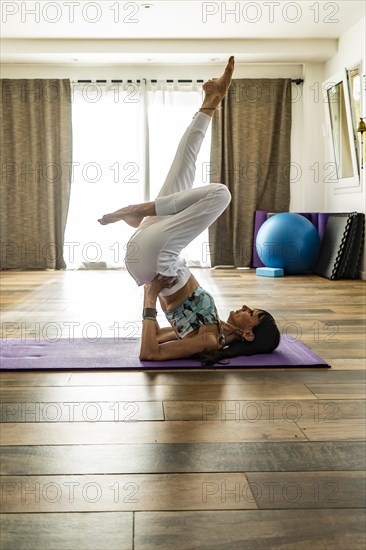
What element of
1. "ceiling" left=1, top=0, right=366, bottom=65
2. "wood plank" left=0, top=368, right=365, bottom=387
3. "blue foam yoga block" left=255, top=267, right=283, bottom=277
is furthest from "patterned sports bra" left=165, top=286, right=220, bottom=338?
"blue foam yoga block" left=255, top=267, right=283, bottom=277

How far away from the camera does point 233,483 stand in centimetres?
175

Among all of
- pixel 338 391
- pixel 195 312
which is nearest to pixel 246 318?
pixel 195 312

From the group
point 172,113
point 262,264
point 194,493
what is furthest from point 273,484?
point 172,113

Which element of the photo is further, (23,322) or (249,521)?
(23,322)

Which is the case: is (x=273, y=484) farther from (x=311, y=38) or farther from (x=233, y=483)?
(x=311, y=38)

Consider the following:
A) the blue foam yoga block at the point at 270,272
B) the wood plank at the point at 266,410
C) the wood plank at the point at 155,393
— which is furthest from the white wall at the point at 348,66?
the wood plank at the point at 266,410

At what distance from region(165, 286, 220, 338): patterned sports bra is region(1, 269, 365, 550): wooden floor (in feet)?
0.84

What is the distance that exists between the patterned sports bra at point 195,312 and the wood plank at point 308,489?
1385 millimetres

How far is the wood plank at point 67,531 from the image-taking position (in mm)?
1419

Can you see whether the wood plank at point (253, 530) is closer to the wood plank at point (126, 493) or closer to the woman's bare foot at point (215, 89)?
the wood plank at point (126, 493)

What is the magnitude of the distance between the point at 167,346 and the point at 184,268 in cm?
39

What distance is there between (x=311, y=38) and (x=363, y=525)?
22.9ft

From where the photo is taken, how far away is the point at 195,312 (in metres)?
3.16

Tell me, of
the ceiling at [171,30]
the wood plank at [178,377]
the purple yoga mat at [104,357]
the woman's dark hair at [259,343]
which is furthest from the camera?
the ceiling at [171,30]
